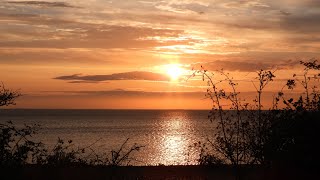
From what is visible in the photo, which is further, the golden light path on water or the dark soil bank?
the golden light path on water

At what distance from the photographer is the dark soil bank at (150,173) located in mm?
15961

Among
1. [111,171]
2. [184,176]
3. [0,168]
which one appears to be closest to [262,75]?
[184,176]

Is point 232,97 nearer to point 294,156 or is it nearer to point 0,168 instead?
point 294,156

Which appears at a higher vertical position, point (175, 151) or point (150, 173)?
point (150, 173)

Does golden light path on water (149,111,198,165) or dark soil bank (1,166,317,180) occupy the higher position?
dark soil bank (1,166,317,180)

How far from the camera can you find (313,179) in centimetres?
1555

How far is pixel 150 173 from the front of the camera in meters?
19.6

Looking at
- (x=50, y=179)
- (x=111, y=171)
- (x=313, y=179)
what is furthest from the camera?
(x=111, y=171)

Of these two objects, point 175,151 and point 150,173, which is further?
point 175,151

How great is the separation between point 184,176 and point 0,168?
20.1ft

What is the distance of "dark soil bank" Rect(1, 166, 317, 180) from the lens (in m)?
16.0

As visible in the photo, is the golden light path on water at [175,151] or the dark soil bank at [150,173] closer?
the dark soil bank at [150,173]

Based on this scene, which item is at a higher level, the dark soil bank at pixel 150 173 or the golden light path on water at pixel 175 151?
the dark soil bank at pixel 150 173

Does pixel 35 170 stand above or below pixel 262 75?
below
